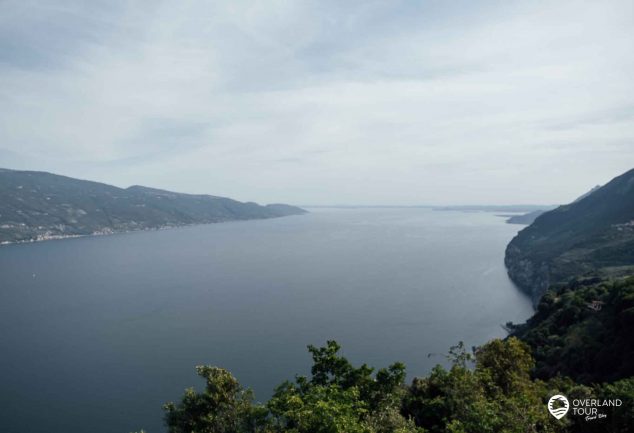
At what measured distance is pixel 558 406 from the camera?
80.8 ft

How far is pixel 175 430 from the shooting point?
3272 cm

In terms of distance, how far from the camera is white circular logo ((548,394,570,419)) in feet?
77.0

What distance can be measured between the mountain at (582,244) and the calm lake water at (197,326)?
10.2 meters

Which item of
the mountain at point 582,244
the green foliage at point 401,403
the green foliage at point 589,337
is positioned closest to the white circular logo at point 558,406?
the green foliage at point 401,403

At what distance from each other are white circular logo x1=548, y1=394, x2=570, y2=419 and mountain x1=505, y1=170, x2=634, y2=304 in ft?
294

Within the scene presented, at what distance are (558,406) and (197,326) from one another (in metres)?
92.6

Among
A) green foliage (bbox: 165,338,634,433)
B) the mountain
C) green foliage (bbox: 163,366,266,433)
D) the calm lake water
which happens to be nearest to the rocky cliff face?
the mountain

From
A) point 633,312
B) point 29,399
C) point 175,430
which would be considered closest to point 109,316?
point 29,399

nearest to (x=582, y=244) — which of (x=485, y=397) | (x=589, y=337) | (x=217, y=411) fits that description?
(x=589, y=337)

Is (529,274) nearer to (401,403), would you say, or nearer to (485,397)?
(401,403)

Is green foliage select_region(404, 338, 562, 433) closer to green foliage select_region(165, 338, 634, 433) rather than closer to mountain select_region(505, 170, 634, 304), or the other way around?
green foliage select_region(165, 338, 634, 433)

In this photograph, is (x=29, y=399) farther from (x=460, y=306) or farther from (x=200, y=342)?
(x=460, y=306)

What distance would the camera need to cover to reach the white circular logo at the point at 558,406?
23.5 metres

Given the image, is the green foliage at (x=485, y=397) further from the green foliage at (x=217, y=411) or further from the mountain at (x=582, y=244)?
the mountain at (x=582, y=244)
